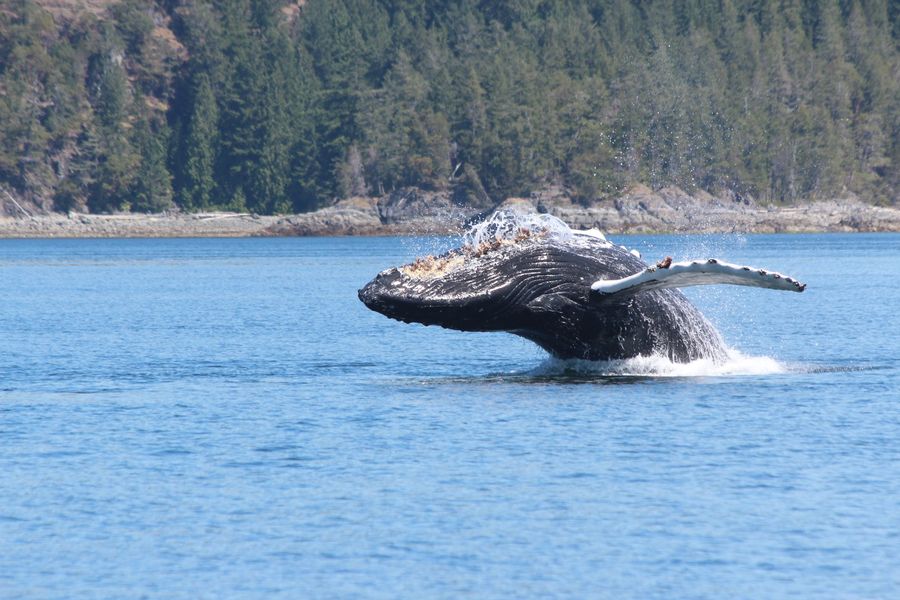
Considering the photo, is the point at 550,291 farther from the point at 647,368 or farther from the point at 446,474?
the point at 446,474

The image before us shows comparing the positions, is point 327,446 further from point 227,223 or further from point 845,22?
point 845,22

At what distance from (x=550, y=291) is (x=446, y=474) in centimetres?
421

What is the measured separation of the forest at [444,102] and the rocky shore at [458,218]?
69.7 inches

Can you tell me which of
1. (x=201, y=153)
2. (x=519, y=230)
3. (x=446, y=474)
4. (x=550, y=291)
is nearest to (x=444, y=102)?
(x=201, y=153)

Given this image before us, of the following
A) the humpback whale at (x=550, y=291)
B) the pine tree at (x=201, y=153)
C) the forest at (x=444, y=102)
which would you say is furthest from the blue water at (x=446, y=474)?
the pine tree at (x=201, y=153)

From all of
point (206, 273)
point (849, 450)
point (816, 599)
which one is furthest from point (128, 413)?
point (206, 273)

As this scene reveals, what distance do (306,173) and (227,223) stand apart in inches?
379

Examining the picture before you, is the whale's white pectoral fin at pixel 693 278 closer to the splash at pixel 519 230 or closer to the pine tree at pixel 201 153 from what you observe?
the splash at pixel 519 230

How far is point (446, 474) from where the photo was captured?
A: 16.8 metres

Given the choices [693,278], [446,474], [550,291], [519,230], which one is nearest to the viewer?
[446,474]

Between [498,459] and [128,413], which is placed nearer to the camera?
[498,459]

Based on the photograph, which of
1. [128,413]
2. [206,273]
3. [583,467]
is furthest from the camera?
[206,273]

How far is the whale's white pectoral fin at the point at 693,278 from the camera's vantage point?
18359 mm

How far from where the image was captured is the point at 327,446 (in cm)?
1861
